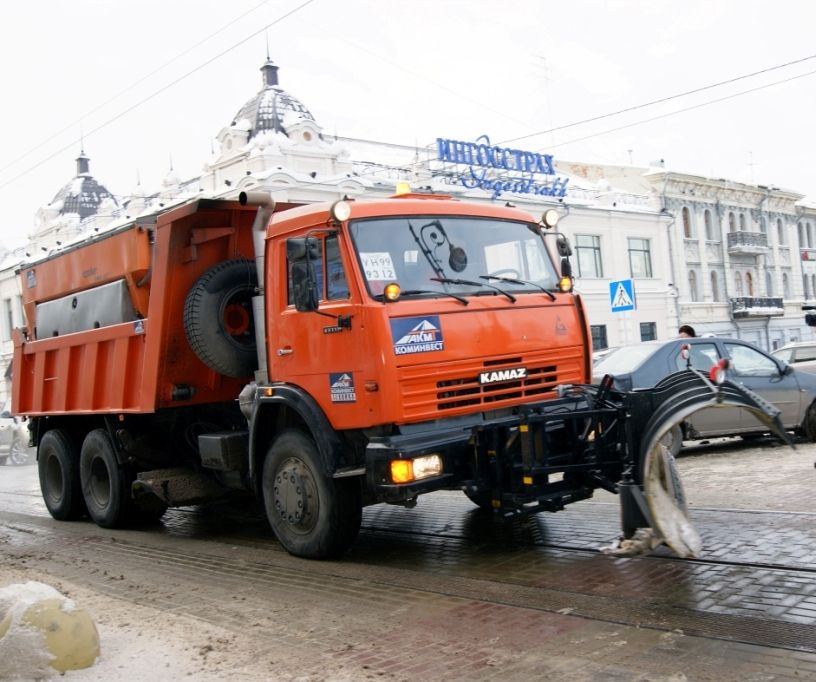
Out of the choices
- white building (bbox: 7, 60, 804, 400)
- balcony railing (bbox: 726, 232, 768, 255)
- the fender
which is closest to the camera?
the fender

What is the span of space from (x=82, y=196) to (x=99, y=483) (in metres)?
34.2

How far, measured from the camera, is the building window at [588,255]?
3694 cm

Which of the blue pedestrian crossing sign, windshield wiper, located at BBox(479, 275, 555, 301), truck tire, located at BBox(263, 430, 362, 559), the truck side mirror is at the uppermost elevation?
the blue pedestrian crossing sign

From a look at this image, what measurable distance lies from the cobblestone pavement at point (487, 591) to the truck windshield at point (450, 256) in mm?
2165

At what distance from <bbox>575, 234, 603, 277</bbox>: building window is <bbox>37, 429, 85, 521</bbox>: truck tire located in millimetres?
27998

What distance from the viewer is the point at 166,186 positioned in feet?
106

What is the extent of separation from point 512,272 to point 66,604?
418cm

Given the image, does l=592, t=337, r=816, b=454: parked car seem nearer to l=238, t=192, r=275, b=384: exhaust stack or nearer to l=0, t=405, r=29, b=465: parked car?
l=238, t=192, r=275, b=384: exhaust stack

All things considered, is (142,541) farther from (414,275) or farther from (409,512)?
(414,275)

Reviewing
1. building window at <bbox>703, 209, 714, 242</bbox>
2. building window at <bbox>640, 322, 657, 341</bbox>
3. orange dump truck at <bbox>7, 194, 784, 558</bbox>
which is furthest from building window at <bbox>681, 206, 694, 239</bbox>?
orange dump truck at <bbox>7, 194, 784, 558</bbox>

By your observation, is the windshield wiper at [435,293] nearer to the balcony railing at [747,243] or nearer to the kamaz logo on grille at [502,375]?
the kamaz logo on grille at [502,375]

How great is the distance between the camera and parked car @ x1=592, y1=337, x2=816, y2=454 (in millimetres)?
11867

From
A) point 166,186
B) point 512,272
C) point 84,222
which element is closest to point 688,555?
point 512,272

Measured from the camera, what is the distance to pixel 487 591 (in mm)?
6023
